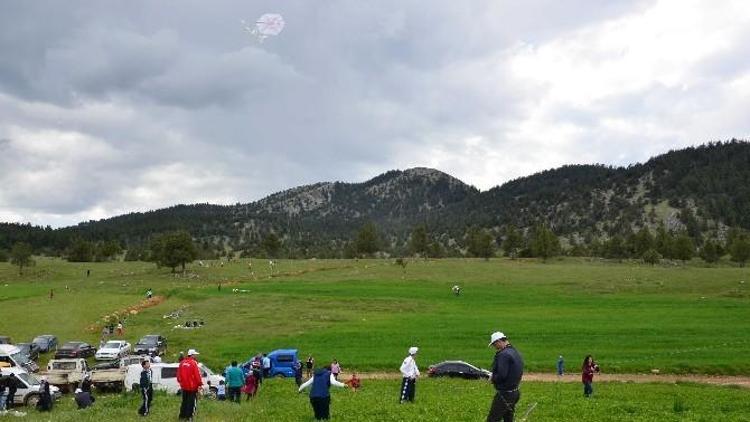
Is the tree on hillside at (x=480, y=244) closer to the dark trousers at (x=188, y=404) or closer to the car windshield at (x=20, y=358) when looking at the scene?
the car windshield at (x=20, y=358)

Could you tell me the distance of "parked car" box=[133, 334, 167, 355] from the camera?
47.7 meters

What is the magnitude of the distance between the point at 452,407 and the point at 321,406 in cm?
543

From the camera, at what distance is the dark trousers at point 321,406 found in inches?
732

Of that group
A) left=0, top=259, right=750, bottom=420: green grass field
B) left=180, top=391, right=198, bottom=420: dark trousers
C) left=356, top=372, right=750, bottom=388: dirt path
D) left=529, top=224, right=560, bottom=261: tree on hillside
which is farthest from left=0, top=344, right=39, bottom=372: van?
left=529, top=224, right=560, bottom=261: tree on hillside

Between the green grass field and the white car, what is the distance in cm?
515

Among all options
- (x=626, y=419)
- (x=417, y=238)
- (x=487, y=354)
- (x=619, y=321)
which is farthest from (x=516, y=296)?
(x=417, y=238)

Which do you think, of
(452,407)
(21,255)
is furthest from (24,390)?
(21,255)

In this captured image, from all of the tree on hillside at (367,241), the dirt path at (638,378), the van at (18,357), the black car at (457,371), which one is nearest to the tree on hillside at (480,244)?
the tree on hillside at (367,241)

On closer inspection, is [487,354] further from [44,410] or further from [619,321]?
[44,410]

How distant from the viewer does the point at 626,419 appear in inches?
Answer: 766

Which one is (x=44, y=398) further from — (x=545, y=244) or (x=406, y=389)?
(x=545, y=244)

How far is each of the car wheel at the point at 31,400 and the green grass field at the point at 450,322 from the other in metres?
6.72

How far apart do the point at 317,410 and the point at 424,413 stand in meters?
3.45

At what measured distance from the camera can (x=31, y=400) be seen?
100ft
